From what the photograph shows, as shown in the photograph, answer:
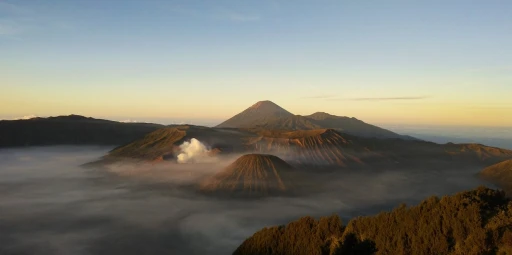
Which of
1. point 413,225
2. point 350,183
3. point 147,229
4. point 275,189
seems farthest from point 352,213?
point 413,225

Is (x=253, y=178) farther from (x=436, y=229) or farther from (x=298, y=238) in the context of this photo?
(x=436, y=229)

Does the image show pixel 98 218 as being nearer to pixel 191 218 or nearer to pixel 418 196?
pixel 191 218

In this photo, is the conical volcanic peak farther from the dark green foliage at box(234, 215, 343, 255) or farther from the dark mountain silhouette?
the dark green foliage at box(234, 215, 343, 255)

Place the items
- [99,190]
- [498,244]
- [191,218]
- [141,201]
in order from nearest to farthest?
[498,244] → [191,218] → [141,201] → [99,190]

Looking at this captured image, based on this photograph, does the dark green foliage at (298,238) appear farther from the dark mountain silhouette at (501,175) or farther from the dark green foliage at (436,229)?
the dark mountain silhouette at (501,175)

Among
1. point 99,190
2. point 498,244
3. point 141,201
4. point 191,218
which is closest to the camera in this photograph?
point 498,244

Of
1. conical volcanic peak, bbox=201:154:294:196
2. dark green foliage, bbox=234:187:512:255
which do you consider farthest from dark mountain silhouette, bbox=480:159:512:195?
dark green foliage, bbox=234:187:512:255

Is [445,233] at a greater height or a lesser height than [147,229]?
greater

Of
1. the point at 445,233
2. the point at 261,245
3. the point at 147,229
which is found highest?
the point at 445,233
